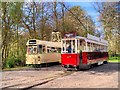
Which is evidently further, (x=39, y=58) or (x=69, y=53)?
(x=39, y=58)

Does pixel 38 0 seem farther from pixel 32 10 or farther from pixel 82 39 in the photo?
pixel 82 39

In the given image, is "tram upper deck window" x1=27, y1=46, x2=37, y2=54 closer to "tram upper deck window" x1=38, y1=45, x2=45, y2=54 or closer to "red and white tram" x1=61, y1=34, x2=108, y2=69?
"tram upper deck window" x1=38, y1=45, x2=45, y2=54

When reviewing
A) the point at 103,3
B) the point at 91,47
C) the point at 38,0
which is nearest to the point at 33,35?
the point at 38,0

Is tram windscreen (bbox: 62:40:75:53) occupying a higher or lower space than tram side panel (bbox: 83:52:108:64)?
higher

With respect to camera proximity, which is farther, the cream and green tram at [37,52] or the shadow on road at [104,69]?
the cream and green tram at [37,52]

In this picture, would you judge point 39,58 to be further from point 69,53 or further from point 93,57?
point 69,53

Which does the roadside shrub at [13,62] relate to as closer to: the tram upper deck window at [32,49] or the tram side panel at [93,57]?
the tram upper deck window at [32,49]

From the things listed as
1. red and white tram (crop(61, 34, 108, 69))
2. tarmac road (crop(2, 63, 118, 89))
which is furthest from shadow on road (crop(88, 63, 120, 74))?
tarmac road (crop(2, 63, 118, 89))

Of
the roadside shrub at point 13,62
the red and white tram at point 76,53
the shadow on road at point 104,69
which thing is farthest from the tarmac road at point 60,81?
the roadside shrub at point 13,62

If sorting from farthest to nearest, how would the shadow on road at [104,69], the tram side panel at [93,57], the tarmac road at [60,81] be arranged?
the tram side panel at [93,57] < the shadow on road at [104,69] < the tarmac road at [60,81]

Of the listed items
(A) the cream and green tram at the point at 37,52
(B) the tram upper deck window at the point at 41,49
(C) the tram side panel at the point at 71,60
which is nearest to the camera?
(C) the tram side panel at the point at 71,60

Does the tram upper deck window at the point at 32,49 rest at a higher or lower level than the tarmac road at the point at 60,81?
higher

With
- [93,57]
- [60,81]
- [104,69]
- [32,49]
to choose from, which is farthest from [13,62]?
[60,81]

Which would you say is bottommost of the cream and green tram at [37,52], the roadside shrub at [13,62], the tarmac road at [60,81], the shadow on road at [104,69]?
the tarmac road at [60,81]
